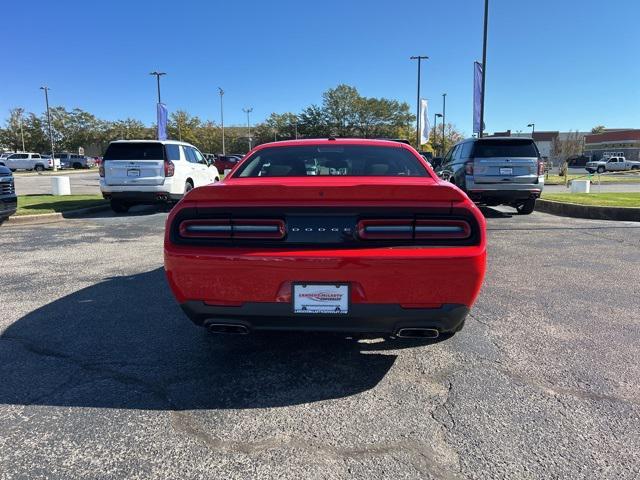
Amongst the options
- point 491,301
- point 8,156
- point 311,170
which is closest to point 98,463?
point 311,170

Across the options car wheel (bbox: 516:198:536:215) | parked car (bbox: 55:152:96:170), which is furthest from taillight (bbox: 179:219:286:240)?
parked car (bbox: 55:152:96:170)

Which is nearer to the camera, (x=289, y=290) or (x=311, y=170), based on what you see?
(x=289, y=290)

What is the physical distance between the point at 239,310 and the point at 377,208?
102 cm

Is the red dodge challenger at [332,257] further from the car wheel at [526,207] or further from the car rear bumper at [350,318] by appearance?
the car wheel at [526,207]

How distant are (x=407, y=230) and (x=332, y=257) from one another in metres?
0.48

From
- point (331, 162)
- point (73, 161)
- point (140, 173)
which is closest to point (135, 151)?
point (140, 173)

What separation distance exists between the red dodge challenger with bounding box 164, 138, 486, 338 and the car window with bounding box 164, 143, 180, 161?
981 cm

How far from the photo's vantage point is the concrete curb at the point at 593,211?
10883 mm

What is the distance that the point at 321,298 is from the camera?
2.79 metres

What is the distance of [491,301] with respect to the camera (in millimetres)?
4781

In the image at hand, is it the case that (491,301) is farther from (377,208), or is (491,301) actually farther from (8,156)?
(8,156)

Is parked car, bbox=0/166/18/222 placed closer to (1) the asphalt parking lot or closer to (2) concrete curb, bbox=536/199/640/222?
(1) the asphalt parking lot

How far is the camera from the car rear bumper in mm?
2797

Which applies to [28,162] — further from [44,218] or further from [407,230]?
[407,230]
